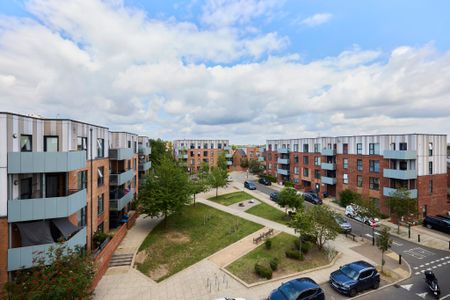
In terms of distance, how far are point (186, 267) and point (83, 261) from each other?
9.41 meters

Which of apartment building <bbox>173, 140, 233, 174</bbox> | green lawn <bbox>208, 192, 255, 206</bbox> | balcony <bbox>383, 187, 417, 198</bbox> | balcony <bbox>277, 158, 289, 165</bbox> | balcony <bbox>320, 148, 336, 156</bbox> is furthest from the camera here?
apartment building <bbox>173, 140, 233, 174</bbox>

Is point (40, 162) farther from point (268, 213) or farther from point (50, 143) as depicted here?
point (268, 213)

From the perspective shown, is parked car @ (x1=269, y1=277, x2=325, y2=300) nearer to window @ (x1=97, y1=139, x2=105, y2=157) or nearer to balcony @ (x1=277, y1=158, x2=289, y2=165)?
window @ (x1=97, y1=139, x2=105, y2=157)

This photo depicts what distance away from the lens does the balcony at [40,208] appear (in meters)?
14.8

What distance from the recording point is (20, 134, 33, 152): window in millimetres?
15830

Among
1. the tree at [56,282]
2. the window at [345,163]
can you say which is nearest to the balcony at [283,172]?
the window at [345,163]

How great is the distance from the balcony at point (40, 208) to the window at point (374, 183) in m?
40.2

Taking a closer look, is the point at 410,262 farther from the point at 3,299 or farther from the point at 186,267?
the point at 3,299

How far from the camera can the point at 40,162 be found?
15.6 meters

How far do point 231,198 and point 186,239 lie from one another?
764 inches

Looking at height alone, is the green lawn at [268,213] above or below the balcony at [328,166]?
below

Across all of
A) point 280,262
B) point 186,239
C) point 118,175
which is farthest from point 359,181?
point 118,175

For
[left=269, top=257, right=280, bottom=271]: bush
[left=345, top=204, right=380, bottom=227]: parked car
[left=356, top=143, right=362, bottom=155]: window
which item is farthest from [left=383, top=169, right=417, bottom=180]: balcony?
[left=269, top=257, right=280, bottom=271]: bush

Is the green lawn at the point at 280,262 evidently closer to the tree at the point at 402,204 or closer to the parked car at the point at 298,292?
the parked car at the point at 298,292
